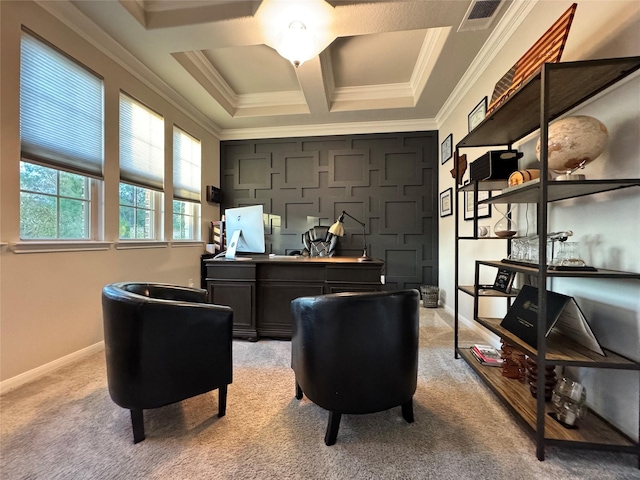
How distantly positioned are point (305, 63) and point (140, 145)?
205 centimetres

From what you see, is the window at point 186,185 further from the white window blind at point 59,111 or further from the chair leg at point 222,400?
the chair leg at point 222,400

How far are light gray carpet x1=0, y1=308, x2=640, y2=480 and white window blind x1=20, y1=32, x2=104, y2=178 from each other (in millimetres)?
1708

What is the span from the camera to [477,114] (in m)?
2.93

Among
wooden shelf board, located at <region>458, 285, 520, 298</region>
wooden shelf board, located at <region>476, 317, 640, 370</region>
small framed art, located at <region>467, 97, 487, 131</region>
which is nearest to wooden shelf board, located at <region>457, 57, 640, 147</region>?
small framed art, located at <region>467, 97, 487, 131</region>

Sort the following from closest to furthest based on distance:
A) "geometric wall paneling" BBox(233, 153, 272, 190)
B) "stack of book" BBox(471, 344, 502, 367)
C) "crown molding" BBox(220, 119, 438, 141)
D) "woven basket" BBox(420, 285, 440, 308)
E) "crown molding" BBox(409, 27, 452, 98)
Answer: "stack of book" BBox(471, 344, 502, 367) < "crown molding" BBox(409, 27, 452, 98) < "woven basket" BBox(420, 285, 440, 308) < "crown molding" BBox(220, 119, 438, 141) < "geometric wall paneling" BBox(233, 153, 272, 190)

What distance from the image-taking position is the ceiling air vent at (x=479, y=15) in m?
2.11

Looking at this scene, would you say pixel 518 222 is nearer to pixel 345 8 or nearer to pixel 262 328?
pixel 345 8

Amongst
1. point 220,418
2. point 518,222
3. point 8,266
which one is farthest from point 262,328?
point 518,222

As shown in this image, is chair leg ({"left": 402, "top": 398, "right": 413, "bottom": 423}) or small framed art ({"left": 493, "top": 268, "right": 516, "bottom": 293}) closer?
chair leg ({"left": 402, "top": 398, "right": 413, "bottom": 423})

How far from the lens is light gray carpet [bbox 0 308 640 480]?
3.86 feet

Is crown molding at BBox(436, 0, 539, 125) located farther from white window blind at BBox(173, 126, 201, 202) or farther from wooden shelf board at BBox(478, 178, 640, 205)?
white window blind at BBox(173, 126, 201, 202)

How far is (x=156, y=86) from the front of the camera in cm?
327

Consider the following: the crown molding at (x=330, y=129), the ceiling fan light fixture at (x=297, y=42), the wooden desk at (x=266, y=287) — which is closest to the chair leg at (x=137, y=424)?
the wooden desk at (x=266, y=287)

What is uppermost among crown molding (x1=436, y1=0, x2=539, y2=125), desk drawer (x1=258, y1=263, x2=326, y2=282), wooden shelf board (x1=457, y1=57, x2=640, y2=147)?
crown molding (x1=436, y1=0, x2=539, y2=125)
